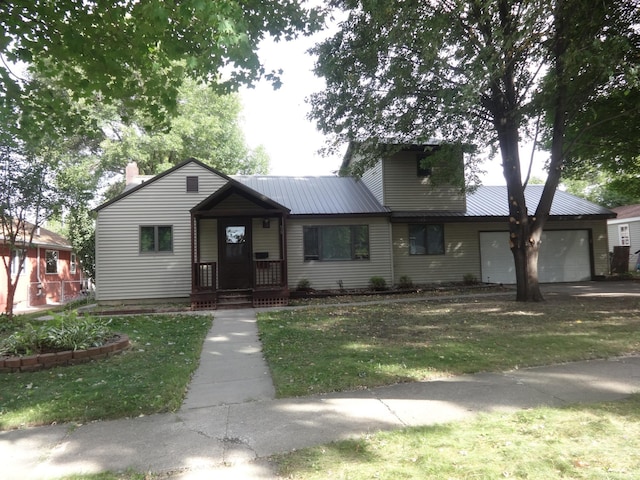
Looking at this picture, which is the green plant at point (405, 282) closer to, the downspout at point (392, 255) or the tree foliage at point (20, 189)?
the downspout at point (392, 255)

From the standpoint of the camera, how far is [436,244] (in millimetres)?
16641

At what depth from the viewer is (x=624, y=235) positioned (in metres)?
28.1

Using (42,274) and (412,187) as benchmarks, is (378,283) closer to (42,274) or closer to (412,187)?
(412,187)

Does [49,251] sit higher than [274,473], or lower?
higher

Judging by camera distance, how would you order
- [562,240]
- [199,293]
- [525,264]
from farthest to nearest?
[562,240] < [199,293] < [525,264]

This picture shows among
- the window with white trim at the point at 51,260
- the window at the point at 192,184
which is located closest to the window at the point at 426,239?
the window at the point at 192,184

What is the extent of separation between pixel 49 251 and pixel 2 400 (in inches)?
853

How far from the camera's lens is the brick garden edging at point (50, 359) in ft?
19.4

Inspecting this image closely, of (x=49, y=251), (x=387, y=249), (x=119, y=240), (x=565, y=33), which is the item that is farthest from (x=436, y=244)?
(x=49, y=251)

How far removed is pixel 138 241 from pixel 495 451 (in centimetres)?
1375

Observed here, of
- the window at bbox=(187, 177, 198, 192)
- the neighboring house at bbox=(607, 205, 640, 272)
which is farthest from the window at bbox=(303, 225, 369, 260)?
the neighboring house at bbox=(607, 205, 640, 272)

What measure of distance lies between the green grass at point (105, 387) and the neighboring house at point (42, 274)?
1343 centimetres

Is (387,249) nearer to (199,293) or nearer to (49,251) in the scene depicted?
(199,293)

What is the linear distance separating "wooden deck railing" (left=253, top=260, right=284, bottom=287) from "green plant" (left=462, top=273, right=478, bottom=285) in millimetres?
7690
